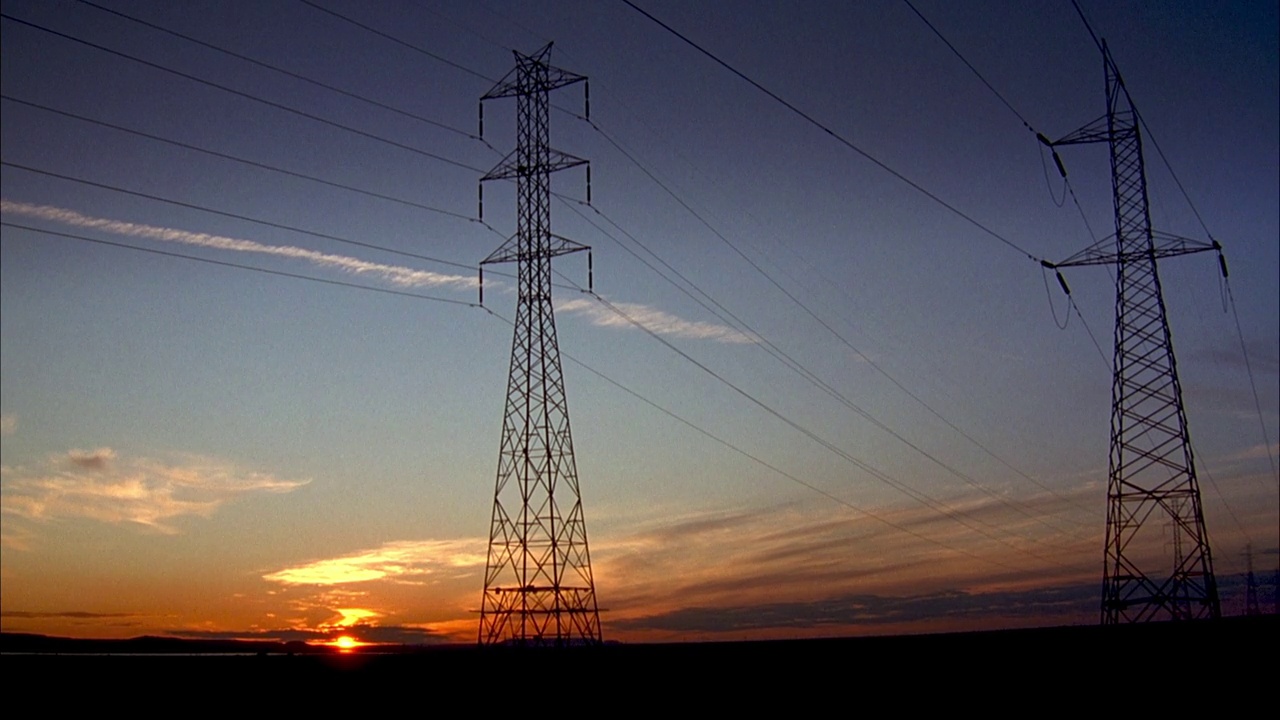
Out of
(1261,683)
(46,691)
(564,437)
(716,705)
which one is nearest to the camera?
(46,691)

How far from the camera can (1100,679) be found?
30500 mm

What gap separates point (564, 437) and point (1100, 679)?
21366mm

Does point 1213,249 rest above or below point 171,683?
above

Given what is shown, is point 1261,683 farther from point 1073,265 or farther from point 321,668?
point 1073,265

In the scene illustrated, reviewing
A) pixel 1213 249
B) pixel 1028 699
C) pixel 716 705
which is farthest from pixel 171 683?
pixel 1213 249

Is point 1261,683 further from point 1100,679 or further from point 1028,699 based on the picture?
point 1028,699

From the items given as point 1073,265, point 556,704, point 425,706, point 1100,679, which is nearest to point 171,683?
point 425,706

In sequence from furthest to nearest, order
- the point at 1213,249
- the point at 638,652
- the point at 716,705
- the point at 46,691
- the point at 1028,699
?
1. the point at 1213,249
2. the point at 638,652
3. the point at 1028,699
4. the point at 716,705
5. the point at 46,691

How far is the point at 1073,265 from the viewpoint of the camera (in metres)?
56.4

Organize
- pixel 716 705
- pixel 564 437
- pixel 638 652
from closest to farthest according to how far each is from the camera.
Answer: pixel 716 705 → pixel 638 652 → pixel 564 437

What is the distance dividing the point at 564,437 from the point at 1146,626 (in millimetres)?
22869

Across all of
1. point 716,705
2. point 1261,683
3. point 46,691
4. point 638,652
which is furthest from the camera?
point 638,652

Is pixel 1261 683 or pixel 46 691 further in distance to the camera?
pixel 1261 683

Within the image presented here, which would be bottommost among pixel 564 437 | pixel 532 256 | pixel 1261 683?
pixel 1261 683
